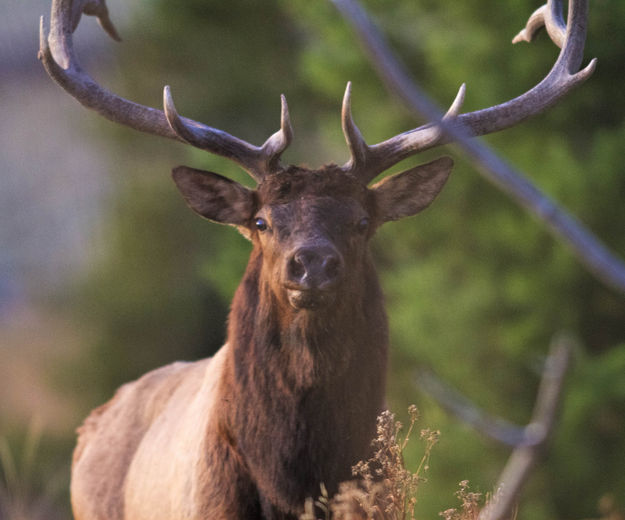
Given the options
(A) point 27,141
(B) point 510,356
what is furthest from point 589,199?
(A) point 27,141

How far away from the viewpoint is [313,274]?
12.9ft

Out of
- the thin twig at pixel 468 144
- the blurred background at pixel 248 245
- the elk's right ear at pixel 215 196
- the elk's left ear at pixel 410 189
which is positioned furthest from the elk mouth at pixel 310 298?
the blurred background at pixel 248 245

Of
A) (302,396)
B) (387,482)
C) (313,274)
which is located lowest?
(387,482)

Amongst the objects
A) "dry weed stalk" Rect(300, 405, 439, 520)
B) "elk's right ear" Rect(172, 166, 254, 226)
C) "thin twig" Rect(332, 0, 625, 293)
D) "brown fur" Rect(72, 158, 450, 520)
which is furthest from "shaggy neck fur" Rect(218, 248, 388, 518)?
"thin twig" Rect(332, 0, 625, 293)

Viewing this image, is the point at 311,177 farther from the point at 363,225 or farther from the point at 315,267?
the point at 315,267

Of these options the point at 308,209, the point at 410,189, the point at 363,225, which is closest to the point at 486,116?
the point at 410,189

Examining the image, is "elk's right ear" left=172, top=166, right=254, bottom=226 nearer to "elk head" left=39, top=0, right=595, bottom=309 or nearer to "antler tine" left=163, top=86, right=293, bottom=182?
"elk head" left=39, top=0, right=595, bottom=309

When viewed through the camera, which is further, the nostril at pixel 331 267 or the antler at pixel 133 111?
the antler at pixel 133 111

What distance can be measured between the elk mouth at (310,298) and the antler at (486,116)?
83 cm

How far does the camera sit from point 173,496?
447 centimetres

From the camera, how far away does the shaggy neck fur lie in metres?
4.08

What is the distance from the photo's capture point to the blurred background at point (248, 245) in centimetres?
1111

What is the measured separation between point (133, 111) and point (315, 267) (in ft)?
4.90

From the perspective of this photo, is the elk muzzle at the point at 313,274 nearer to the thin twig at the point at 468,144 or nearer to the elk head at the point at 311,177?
the elk head at the point at 311,177
